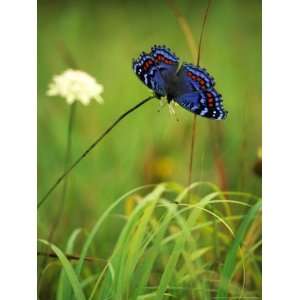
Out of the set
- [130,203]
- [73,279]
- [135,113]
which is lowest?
[73,279]

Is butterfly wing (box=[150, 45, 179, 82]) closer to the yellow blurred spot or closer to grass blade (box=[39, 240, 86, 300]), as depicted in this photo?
the yellow blurred spot

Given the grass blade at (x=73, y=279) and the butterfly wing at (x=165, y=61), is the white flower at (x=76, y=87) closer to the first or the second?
the butterfly wing at (x=165, y=61)

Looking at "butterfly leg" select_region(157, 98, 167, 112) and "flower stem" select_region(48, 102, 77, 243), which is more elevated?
"butterfly leg" select_region(157, 98, 167, 112)

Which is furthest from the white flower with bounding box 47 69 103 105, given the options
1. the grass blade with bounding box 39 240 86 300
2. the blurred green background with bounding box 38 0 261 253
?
the grass blade with bounding box 39 240 86 300

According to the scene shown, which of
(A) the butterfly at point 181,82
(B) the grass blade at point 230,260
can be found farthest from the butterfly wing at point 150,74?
(B) the grass blade at point 230,260

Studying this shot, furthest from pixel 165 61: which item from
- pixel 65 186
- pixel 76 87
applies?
pixel 65 186

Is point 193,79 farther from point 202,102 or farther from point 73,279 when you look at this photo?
point 73,279
